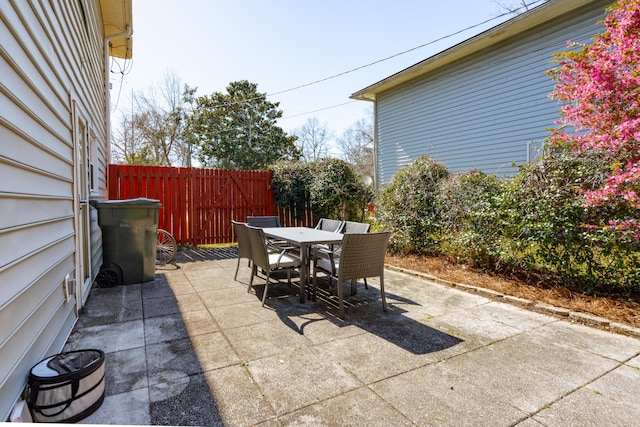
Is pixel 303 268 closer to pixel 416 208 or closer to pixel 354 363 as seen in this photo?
pixel 354 363

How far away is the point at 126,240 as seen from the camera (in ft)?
14.2

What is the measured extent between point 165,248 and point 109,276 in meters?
1.78

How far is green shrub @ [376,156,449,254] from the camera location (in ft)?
18.2

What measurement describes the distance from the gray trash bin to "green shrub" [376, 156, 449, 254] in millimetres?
3951

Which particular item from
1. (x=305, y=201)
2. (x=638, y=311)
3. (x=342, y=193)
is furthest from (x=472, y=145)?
(x=638, y=311)

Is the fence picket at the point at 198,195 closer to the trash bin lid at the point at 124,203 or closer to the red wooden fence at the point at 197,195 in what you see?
the red wooden fence at the point at 197,195

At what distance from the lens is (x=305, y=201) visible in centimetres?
848

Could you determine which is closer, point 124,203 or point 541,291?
point 541,291

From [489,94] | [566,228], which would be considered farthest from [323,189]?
[566,228]

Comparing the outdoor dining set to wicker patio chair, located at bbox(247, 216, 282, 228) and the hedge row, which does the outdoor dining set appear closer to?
wicker patio chair, located at bbox(247, 216, 282, 228)

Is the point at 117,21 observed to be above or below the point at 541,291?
above

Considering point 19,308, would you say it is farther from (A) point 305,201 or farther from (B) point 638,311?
(A) point 305,201

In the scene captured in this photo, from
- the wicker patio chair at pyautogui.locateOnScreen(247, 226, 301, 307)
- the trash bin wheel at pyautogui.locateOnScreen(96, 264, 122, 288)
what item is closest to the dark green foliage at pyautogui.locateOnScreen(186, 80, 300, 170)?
the trash bin wheel at pyautogui.locateOnScreen(96, 264, 122, 288)

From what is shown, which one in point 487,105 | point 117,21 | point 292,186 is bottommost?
point 292,186
